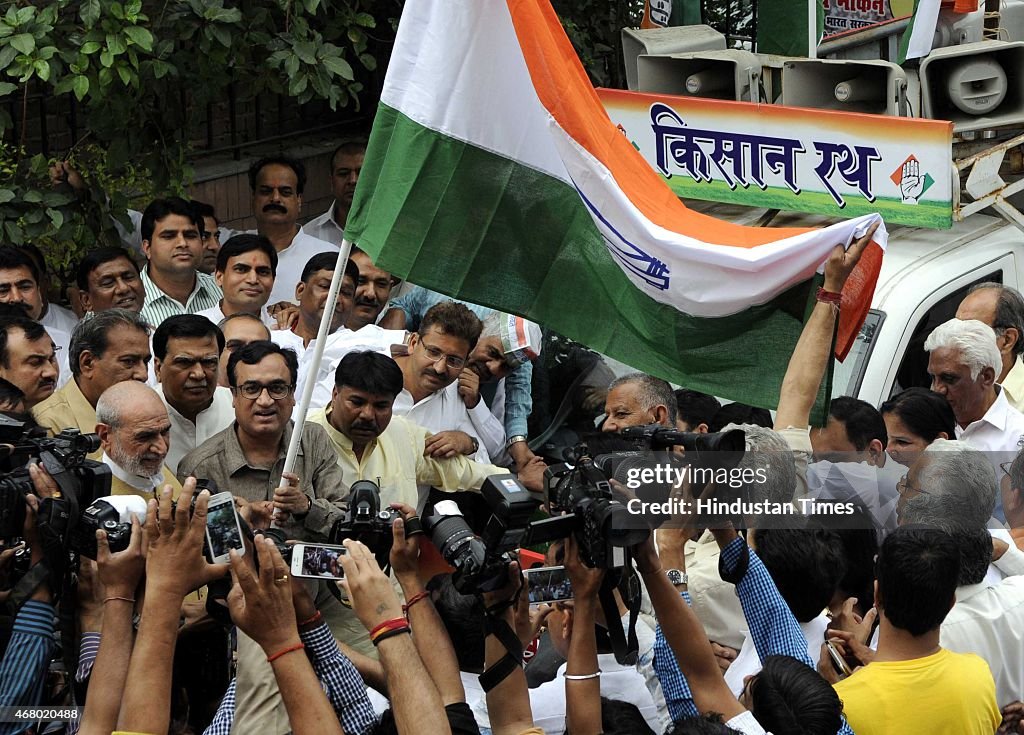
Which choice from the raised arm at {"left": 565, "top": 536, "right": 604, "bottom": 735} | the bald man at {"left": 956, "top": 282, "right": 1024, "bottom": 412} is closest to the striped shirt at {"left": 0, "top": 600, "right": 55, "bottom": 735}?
the raised arm at {"left": 565, "top": 536, "right": 604, "bottom": 735}

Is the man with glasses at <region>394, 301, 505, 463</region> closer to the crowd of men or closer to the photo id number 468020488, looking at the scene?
the crowd of men

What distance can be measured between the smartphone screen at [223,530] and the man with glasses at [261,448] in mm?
1397

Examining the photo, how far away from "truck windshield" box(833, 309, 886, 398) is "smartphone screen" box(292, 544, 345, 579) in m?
3.30

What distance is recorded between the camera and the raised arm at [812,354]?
521 centimetres

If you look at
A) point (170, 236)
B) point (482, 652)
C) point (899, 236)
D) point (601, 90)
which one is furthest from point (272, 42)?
point (482, 652)

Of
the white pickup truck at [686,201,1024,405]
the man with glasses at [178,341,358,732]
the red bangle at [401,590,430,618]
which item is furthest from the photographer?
the white pickup truck at [686,201,1024,405]

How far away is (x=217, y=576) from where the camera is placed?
4.43 meters

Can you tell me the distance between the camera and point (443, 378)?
7117mm

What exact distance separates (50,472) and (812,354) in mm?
2351

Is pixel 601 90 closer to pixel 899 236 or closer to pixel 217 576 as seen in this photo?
pixel 899 236

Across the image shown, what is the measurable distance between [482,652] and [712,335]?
57.0 inches

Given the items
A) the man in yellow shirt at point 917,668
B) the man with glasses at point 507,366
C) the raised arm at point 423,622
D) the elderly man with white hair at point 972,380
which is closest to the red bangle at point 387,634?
the raised arm at point 423,622

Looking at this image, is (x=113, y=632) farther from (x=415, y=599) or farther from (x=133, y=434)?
(x=133, y=434)

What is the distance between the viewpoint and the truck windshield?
723 cm
